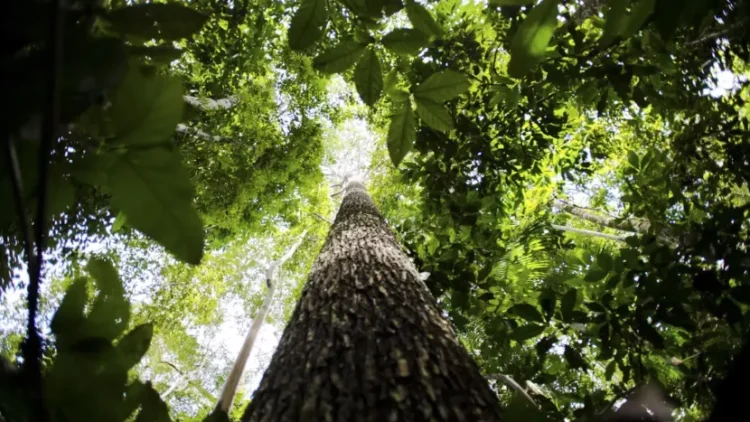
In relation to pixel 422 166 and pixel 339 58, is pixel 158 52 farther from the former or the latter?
pixel 422 166

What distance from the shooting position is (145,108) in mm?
404

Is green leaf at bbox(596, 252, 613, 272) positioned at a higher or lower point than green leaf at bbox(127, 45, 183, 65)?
lower

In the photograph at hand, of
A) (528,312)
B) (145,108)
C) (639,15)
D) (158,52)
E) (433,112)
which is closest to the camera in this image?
(145,108)

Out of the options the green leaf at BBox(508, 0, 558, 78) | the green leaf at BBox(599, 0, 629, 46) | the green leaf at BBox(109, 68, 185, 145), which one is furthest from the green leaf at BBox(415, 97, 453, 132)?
the green leaf at BBox(109, 68, 185, 145)

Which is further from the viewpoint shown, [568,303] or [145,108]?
[568,303]

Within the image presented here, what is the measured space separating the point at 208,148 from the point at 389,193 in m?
3.35

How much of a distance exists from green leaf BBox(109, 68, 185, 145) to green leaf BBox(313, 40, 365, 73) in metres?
0.65

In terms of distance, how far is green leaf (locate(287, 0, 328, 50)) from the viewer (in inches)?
35.2

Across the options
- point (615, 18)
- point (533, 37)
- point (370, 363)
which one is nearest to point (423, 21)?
point (533, 37)

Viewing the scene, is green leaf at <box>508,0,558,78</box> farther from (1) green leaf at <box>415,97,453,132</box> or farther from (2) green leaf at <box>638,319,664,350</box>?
(2) green leaf at <box>638,319,664,350</box>

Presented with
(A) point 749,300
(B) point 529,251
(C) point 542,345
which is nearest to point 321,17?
(C) point 542,345

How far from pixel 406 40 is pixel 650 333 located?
170cm

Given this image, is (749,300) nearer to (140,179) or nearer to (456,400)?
(456,400)

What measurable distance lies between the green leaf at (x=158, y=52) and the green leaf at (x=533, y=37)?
0.54 meters
